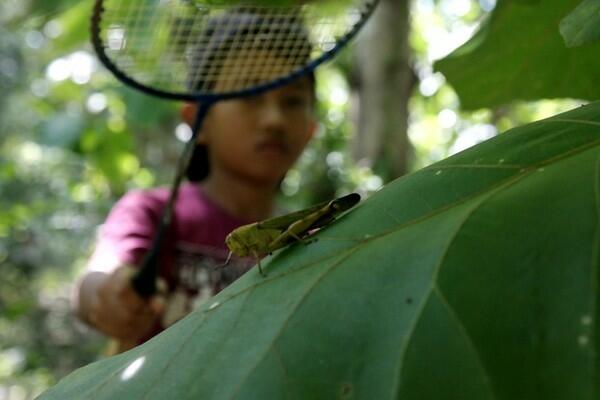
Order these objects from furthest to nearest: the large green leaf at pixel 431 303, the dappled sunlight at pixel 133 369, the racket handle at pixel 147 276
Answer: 1. the racket handle at pixel 147 276
2. the dappled sunlight at pixel 133 369
3. the large green leaf at pixel 431 303

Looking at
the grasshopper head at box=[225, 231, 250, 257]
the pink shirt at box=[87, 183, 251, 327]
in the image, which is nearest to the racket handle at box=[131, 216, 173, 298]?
the pink shirt at box=[87, 183, 251, 327]

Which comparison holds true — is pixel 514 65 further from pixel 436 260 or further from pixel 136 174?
pixel 136 174

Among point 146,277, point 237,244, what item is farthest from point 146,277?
point 237,244

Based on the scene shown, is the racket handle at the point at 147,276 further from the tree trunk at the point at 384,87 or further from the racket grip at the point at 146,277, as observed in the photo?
the tree trunk at the point at 384,87

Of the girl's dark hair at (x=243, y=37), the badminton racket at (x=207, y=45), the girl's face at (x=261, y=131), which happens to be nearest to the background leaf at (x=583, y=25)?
the badminton racket at (x=207, y=45)

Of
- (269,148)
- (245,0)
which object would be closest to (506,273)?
(245,0)

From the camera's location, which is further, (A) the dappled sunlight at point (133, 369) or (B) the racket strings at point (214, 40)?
(B) the racket strings at point (214, 40)

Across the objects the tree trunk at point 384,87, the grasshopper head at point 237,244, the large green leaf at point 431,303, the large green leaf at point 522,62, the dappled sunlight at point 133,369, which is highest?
the tree trunk at point 384,87

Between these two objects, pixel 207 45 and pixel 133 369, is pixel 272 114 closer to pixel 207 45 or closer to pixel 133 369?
pixel 207 45
